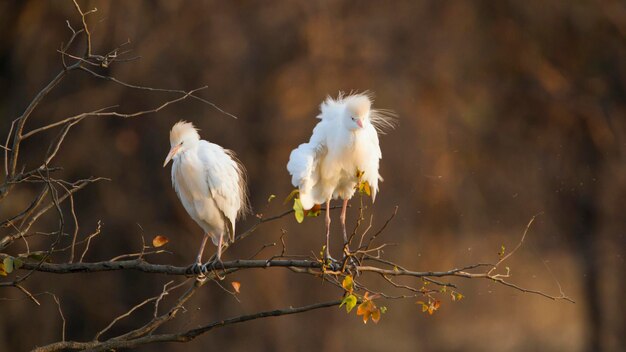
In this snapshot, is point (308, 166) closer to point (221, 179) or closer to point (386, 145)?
point (221, 179)

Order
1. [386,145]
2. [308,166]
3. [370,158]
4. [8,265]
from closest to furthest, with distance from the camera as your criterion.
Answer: [8,265], [308,166], [370,158], [386,145]

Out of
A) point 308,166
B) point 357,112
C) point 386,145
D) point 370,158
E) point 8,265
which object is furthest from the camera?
point 386,145

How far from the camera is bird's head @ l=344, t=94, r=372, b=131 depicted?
3338 millimetres

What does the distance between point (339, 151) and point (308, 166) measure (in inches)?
8.1

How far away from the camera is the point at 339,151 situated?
342cm

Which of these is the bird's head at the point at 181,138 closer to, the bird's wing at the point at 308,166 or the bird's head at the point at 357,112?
the bird's wing at the point at 308,166

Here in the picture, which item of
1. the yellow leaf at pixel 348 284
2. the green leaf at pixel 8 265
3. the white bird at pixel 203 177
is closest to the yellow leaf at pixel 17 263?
the green leaf at pixel 8 265

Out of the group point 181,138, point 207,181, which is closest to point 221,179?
point 207,181

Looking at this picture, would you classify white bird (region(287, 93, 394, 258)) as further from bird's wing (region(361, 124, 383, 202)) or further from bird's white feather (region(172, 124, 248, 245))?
bird's white feather (region(172, 124, 248, 245))

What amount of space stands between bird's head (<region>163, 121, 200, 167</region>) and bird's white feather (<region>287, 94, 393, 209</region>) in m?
0.40

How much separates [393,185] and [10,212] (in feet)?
7.77

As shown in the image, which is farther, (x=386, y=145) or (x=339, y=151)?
(x=386, y=145)

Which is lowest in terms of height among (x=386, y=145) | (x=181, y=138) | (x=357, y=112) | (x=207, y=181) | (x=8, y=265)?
(x=8, y=265)

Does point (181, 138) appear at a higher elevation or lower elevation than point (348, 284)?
higher
